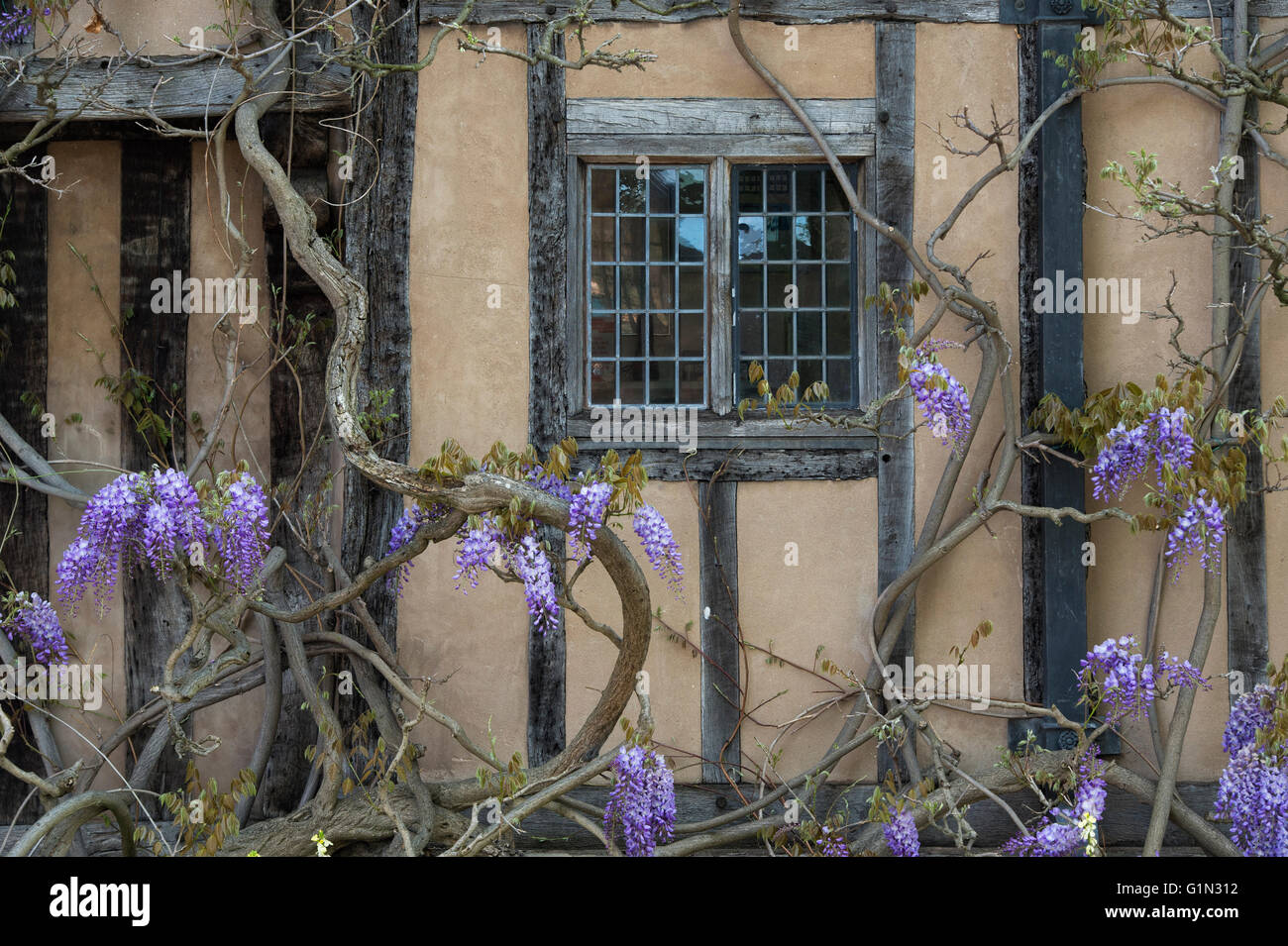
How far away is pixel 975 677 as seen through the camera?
3996 millimetres

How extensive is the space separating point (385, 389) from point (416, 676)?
102cm

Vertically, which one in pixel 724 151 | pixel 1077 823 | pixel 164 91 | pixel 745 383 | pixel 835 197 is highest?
pixel 164 91

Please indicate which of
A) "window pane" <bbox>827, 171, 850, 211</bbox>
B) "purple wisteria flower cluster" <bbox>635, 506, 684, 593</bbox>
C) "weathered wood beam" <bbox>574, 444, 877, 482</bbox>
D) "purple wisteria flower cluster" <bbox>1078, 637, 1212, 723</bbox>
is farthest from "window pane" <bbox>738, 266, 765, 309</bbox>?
"purple wisteria flower cluster" <bbox>1078, 637, 1212, 723</bbox>

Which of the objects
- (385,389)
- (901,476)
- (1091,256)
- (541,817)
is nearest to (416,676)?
(541,817)

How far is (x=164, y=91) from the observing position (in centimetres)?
405

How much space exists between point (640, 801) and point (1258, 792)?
6.34ft

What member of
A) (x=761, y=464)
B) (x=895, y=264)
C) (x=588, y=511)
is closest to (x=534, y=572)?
(x=588, y=511)

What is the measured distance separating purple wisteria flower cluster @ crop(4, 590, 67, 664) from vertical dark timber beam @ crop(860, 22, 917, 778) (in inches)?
118

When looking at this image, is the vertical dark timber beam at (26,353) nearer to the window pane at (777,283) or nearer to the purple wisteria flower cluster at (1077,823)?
the window pane at (777,283)

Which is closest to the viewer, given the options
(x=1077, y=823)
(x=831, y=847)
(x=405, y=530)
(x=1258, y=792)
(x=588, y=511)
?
(x=588, y=511)

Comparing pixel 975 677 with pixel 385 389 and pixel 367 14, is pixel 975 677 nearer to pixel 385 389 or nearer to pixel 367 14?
pixel 385 389

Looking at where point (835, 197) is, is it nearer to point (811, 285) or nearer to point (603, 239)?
point (811, 285)

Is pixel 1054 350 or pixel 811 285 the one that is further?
pixel 811 285

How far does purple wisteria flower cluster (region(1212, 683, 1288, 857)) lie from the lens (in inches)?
136
